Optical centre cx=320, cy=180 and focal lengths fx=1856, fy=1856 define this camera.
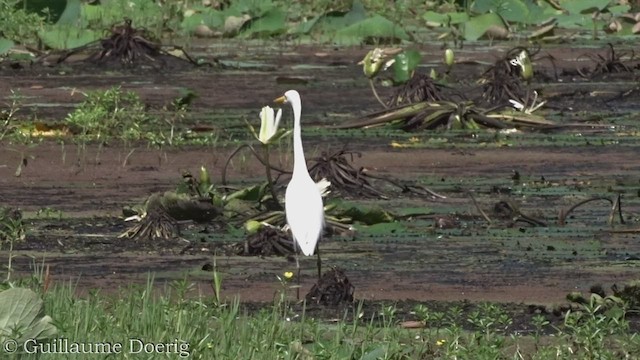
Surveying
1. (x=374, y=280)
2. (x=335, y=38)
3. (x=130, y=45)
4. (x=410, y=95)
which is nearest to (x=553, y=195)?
(x=374, y=280)

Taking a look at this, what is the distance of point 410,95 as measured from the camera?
1089 cm

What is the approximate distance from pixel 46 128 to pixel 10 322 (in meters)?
5.43

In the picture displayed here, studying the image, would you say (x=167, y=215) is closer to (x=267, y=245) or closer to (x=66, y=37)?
(x=267, y=245)

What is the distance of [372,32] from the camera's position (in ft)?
51.5

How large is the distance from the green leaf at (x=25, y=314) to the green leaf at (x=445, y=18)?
1209 cm

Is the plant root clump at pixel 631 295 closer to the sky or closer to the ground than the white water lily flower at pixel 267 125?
closer to the ground

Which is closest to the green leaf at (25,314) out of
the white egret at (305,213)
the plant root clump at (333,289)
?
the plant root clump at (333,289)

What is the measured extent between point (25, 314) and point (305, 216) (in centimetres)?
141

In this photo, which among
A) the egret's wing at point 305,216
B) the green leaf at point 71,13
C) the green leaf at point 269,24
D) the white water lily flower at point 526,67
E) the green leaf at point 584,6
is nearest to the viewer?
the egret's wing at point 305,216

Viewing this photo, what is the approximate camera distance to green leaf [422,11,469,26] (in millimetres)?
16723

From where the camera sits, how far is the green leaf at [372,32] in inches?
617

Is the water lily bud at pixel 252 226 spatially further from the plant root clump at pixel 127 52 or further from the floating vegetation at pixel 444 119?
the plant root clump at pixel 127 52

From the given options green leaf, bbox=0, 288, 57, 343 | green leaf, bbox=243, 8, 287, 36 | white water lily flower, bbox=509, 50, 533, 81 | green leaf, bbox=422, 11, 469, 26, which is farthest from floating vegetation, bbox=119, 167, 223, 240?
green leaf, bbox=422, 11, 469, 26

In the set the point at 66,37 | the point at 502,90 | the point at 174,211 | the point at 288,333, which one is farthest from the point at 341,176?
the point at 66,37
